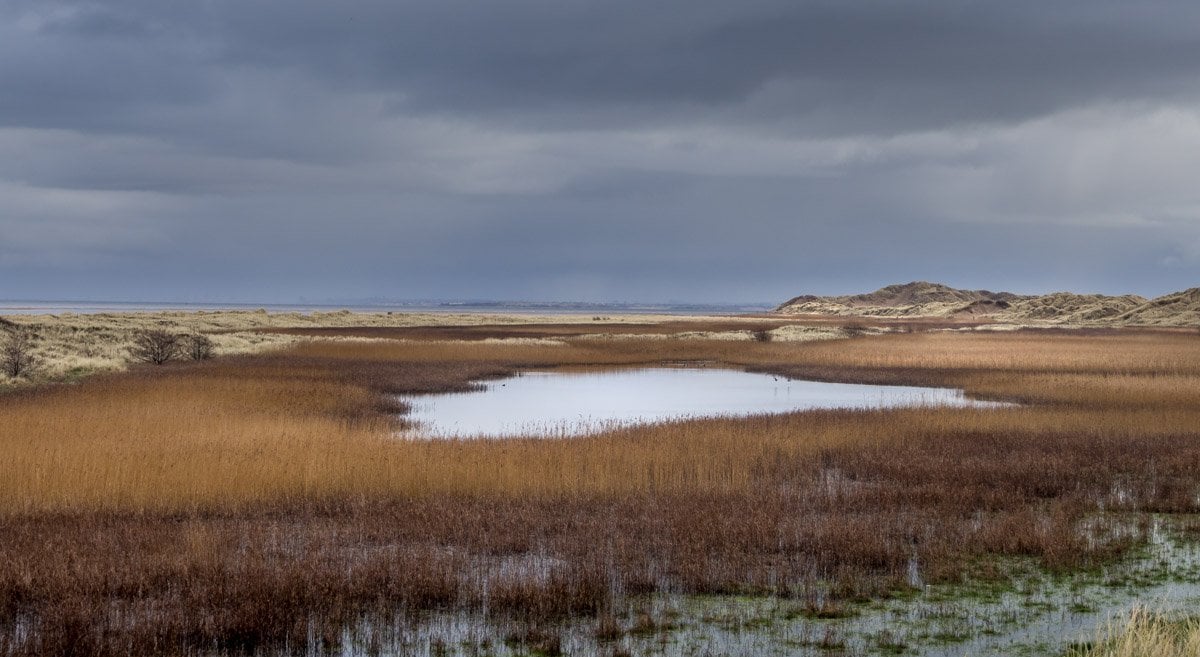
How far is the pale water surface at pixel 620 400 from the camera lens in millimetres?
25109

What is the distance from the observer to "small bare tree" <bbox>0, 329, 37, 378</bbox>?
3127 centimetres

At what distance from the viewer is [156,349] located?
42625 mm

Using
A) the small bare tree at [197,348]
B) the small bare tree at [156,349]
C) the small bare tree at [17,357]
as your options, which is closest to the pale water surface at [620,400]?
the small bare tree at [17,357]

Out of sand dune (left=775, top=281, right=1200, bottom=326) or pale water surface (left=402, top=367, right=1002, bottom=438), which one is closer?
pale water surface (left=402, top=367, right=1002, bottom=438)

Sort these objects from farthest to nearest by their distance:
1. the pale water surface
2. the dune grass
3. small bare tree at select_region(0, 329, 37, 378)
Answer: small bare tree at select_region(0, 329, 37, 378), the pale water surface, the dune grass

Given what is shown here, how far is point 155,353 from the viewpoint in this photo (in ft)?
136

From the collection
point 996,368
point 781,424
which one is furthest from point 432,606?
point 996,368

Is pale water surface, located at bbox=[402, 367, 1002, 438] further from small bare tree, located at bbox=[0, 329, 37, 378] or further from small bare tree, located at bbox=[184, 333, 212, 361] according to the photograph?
small bare tree, located at bbox=[184, 333, 212, 361]

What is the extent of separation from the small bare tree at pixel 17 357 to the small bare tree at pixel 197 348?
6506 millimetres

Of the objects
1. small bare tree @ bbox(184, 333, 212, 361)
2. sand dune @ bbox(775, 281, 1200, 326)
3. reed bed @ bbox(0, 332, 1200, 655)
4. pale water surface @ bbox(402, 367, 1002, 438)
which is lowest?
pale water surface @ bbox(402, 367, 1002, 438)

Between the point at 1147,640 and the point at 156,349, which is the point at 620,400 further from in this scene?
the point at 1147,640

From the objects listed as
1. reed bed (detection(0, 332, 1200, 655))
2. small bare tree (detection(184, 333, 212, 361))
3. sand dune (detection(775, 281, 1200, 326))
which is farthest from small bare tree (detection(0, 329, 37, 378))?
sand dune (detection(775, 281, 1200, 326))

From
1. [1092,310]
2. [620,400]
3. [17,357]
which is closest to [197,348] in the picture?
[17,357]

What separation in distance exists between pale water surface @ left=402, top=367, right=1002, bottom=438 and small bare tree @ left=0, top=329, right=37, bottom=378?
41.9 feet
